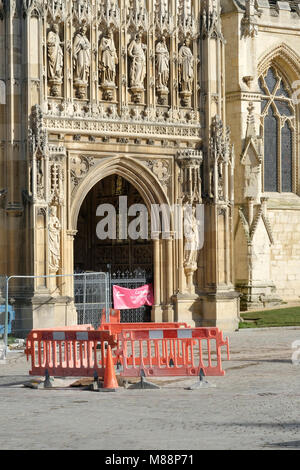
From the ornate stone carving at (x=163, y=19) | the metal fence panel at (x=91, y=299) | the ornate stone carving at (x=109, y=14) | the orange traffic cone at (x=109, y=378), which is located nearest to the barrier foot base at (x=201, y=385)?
the orange traffic cone at (x=109, y=378)

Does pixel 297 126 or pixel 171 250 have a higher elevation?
pixel 297 126

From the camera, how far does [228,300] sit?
30828 mm

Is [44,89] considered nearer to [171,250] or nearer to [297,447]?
[171,250]

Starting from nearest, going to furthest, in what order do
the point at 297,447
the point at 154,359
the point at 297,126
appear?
the point at 297,447
the point at 154,359
the point at 297,126

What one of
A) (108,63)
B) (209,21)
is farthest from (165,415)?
(209,21)

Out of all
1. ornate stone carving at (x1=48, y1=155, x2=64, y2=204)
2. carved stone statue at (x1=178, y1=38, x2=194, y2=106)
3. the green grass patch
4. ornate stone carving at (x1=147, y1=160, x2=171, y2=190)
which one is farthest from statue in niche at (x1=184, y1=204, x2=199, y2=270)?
ornate stone carving at (x1=48, y1=155, x2=64, y2=204)

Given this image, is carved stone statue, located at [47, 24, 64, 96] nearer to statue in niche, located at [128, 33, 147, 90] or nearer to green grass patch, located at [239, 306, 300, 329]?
statue in niche, located at [128, 33, 147, 90]

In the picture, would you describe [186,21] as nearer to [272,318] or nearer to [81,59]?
[81,59]

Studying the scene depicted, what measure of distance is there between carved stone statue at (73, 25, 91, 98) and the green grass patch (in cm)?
793

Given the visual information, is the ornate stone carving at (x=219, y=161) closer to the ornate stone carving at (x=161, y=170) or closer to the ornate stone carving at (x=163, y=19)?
the ornate stone carving at (x=161, y=170)

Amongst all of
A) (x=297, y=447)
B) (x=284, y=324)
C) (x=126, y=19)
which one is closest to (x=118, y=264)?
(x=284, y=324)

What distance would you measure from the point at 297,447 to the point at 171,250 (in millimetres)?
19280

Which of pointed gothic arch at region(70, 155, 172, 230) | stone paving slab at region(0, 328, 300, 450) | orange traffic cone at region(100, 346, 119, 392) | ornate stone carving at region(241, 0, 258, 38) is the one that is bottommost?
stone paving slab at region(0, 328, 300, 450)

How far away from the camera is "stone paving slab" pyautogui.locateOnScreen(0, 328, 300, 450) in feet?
39.8
